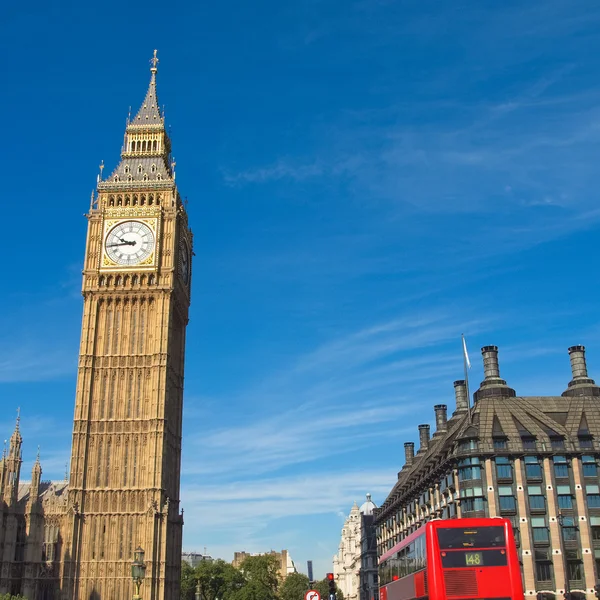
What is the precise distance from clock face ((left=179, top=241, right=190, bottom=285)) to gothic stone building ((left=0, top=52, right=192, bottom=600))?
0.83ft

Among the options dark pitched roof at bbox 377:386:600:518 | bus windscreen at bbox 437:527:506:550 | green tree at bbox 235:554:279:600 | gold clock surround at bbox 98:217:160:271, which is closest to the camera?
bus windscreen at bbox 437:527:506:550

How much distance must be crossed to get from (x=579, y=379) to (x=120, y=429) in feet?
162

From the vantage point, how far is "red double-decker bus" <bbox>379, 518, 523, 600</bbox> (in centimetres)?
3131

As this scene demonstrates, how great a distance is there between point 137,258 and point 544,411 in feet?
156

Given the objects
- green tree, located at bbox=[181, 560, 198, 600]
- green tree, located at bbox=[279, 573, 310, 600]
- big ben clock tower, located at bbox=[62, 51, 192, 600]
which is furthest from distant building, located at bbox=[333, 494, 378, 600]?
big ben clock tower, located at bbox=[62, 51, 192, 600]

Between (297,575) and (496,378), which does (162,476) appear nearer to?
(496,378)

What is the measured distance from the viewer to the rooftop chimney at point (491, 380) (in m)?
86.3

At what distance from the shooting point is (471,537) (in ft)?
106

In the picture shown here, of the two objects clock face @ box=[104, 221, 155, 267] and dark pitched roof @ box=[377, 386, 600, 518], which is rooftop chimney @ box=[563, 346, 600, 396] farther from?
clock face @ box=[104, 221, 155, 267]

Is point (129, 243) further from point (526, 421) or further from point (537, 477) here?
point (537, 477)

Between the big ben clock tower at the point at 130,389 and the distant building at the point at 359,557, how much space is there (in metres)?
49.7

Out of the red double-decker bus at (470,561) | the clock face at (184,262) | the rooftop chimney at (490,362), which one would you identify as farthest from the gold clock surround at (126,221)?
the red double-decker bus at (470,561)

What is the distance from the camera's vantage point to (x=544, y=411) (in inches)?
3260

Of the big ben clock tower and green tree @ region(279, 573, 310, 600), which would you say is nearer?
the big ben clock tower
